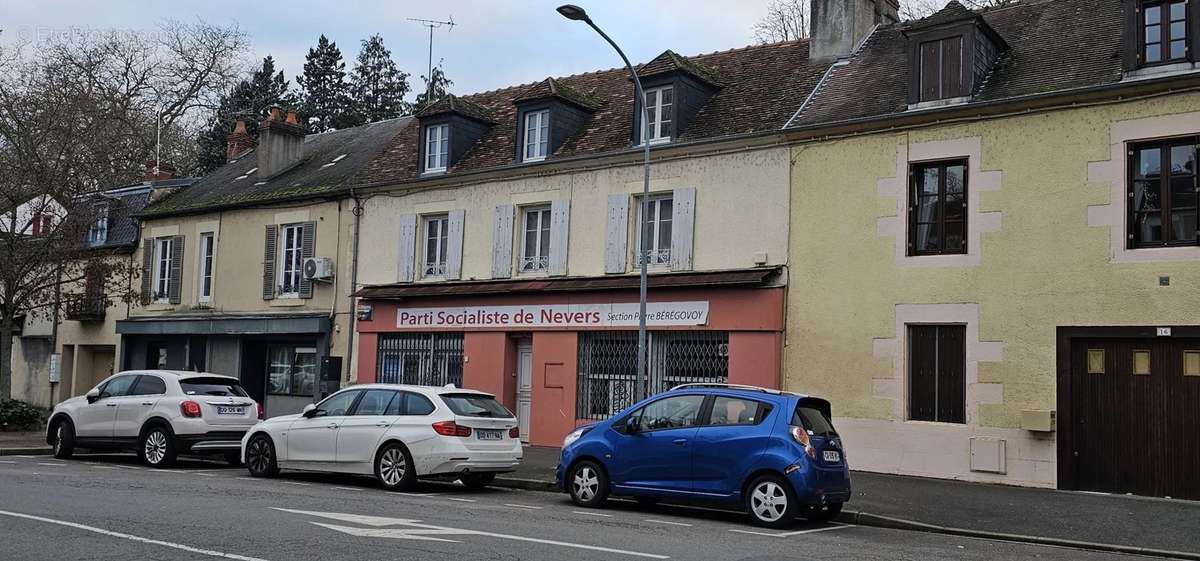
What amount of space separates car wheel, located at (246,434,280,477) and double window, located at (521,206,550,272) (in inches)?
282

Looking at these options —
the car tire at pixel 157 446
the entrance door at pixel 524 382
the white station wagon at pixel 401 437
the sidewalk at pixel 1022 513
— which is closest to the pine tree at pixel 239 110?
the entrance door at pixel 524 382

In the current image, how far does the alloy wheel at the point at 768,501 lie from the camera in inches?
448

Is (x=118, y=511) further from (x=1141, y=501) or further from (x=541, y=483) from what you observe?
(x=1141, y=501)

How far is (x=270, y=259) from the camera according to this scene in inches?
1011

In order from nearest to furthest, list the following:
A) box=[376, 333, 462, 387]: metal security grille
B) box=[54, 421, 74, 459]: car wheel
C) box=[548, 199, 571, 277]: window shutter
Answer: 1. box=[54, 421, 74, 459]: car wheel
2. box=[548, 199, 571, 277]: window shutter
3. box=[376, 333, 462, 387]: metal security grille

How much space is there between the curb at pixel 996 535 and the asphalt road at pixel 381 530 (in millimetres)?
242

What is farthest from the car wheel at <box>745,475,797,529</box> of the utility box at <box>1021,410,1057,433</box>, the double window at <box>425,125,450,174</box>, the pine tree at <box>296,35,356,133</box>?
the pine tree at <box>296,35,356,133</box>

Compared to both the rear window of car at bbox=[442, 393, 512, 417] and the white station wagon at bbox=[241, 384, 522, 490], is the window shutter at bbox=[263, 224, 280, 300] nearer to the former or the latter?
the white station wagon at bbox=[241, 384, 522, 490]

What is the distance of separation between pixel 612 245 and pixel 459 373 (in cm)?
456

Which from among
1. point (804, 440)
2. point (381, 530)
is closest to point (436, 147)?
point (804, 440)

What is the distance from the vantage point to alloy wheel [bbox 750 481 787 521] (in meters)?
11.4

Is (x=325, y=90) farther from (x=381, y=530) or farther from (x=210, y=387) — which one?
(x=381, y=530)

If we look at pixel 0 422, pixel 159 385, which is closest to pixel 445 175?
pixel 159 385

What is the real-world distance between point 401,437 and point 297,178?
48.7 feet
